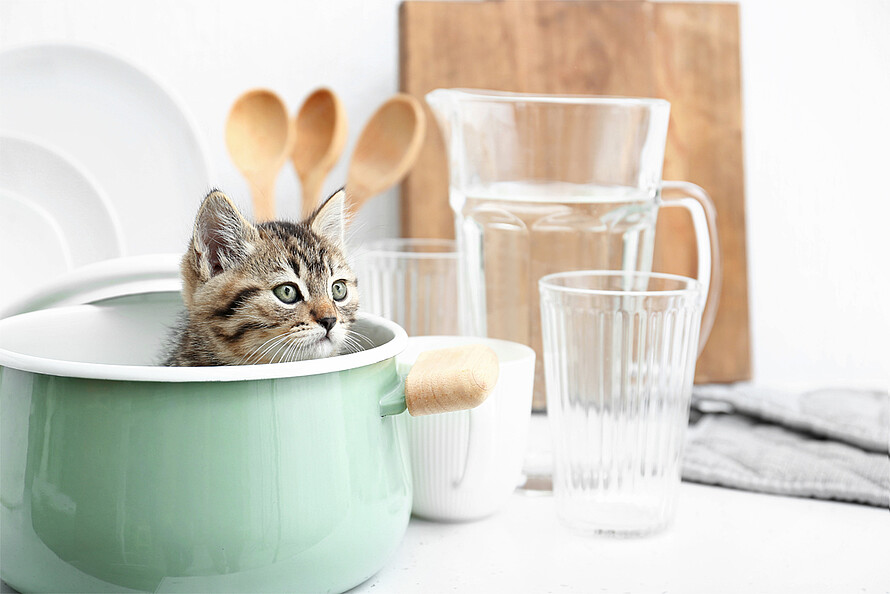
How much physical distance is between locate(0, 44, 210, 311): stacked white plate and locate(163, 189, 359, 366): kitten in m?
0.34

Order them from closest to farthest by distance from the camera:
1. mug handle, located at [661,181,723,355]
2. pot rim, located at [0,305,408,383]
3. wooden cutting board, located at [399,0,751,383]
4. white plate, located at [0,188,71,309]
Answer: pot rim, located at [0,305,408,383] < mug handle, located at [661,181,723,355] < white plate, located at [0,188,71,309] < wooden cutting board, located at [399,0,751,383]

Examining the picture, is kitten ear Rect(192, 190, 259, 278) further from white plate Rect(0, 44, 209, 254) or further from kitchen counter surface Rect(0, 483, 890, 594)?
white plate Rect(0, 44, 209, 254)

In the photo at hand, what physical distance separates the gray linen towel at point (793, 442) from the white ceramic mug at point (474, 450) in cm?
21

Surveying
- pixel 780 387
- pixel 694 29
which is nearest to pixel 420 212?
pixel 694 29

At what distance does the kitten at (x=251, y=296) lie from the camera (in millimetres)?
501

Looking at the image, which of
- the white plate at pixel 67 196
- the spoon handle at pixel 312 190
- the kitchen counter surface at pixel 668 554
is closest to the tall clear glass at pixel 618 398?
the kitchen counter surface at pixel 668 554

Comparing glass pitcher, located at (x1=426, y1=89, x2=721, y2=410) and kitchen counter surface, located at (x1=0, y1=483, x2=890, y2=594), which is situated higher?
glass pitcher, located at (x1=426, y1=89, x2=721, y2=410)

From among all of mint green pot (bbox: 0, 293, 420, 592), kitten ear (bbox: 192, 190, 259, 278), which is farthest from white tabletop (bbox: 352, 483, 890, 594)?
kitten ear (bbox: 192, 190, 259, 278)

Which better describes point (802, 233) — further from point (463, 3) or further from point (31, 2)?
point (31, 2)

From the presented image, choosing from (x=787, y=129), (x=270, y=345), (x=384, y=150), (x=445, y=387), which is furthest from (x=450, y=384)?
(x=787, y=129)

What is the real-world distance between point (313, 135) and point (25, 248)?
1.07 feet

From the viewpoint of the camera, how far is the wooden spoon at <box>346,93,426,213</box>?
0.90m

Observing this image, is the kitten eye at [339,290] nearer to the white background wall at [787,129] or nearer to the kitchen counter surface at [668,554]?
the kitchen counter surface at [668,554]

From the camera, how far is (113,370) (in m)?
0.40
